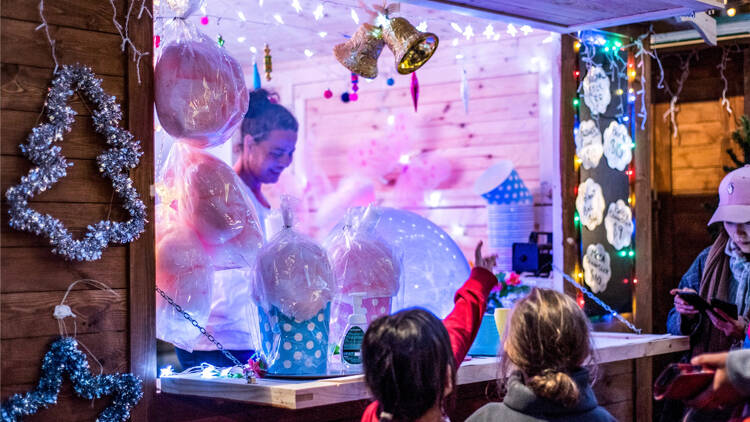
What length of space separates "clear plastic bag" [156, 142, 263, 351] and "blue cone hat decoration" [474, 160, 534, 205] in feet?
8.58

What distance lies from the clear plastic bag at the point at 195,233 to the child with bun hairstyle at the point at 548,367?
957 millimetres

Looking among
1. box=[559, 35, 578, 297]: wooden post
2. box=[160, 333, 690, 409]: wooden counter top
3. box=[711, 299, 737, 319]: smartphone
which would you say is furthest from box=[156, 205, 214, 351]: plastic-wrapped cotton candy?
box=[559, 35, 578, 297]: wooden post

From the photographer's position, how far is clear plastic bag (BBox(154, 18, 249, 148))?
2.62m

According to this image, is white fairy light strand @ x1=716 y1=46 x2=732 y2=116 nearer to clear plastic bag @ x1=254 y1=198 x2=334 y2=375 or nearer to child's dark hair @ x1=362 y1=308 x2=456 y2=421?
clear plastic bag @ x1=254 y1=198 x2=334 y2=375

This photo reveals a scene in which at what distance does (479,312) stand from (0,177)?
4.31ft

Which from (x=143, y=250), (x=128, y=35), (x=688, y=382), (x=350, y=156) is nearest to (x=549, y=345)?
(x=688, y=382)

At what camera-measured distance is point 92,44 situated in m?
2.46

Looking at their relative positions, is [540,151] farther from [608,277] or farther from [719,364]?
[719,364]

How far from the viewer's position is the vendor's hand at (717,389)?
6.09 ft

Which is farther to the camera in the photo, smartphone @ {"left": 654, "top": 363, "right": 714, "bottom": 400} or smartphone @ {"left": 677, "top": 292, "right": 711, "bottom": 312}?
smartphone @ {"left": 677, "top": 292, "right": 711, "bottom": 312}

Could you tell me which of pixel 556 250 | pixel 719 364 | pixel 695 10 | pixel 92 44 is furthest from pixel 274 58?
pixel 719 364

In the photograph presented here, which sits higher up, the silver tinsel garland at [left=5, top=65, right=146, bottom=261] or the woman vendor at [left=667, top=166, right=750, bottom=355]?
the silver tinsel garland at [left=5, top=65, right=146, bottom=261]

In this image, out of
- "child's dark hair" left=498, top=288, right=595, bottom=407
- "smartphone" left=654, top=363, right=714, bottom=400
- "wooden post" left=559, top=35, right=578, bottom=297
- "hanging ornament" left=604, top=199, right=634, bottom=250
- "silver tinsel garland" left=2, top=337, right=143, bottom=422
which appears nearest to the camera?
"smartphone" left=654, top=363, right=714, bottom=400

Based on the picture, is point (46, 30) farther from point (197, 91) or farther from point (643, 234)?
point (643, 234)
